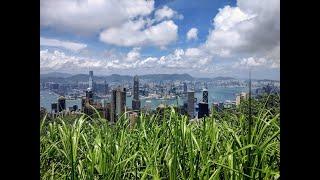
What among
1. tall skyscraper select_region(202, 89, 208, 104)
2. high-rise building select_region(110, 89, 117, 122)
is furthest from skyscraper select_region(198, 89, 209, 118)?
high-rise building select_region(110, 89, 117, 122)

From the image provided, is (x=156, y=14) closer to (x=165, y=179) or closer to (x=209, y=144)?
(x=209, y=144)

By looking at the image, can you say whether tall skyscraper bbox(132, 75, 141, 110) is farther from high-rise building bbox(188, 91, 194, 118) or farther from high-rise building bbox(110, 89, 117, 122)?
high-rise building bbox(188, 91, 194, 118)

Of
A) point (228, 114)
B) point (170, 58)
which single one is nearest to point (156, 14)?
point (170, 58)

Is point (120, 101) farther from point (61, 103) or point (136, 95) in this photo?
point (61, 103)

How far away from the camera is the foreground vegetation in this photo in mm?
1601

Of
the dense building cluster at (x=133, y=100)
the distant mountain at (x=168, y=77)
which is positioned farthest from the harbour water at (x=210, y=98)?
the distant mountain at (x=168, y=77)

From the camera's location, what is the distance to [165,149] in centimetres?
185

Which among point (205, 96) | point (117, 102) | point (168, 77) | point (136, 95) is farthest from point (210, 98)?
point (117, 102)

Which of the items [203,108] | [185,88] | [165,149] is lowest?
[165,149]

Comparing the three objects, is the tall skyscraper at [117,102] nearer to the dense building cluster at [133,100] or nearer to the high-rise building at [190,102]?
the dense building cluster at [133,100]

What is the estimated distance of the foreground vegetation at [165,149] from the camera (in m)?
1.60

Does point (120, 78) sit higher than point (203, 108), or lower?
higher
